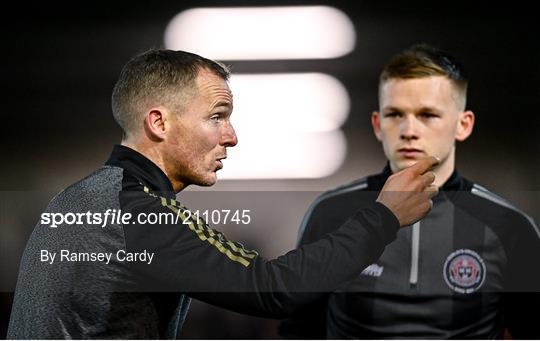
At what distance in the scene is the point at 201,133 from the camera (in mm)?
1659

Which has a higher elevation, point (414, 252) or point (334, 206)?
point (334, 206)

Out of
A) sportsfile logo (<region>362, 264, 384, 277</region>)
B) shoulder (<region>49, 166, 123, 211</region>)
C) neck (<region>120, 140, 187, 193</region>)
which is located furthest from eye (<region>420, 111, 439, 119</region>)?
shoulder (<region>49, 166, 123, 211</region>)

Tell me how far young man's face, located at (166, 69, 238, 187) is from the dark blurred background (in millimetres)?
222

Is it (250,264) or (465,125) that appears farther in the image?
(465,125)

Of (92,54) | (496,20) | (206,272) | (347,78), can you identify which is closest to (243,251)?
(206,272)

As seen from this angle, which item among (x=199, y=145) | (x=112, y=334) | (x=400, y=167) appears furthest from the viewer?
(x=400, y=167)

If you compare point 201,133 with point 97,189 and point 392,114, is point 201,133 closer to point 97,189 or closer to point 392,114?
point 97,189

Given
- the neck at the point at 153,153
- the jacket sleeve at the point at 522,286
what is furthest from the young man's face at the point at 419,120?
the neck at the point at 153,153

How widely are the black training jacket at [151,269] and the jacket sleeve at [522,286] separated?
0.56 metres

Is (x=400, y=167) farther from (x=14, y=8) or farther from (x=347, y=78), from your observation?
(x=14, y=8)

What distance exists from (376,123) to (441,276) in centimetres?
40

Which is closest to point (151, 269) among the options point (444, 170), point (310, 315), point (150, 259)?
point (150, 259)

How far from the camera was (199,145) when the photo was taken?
5.44 feet

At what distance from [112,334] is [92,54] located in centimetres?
81
